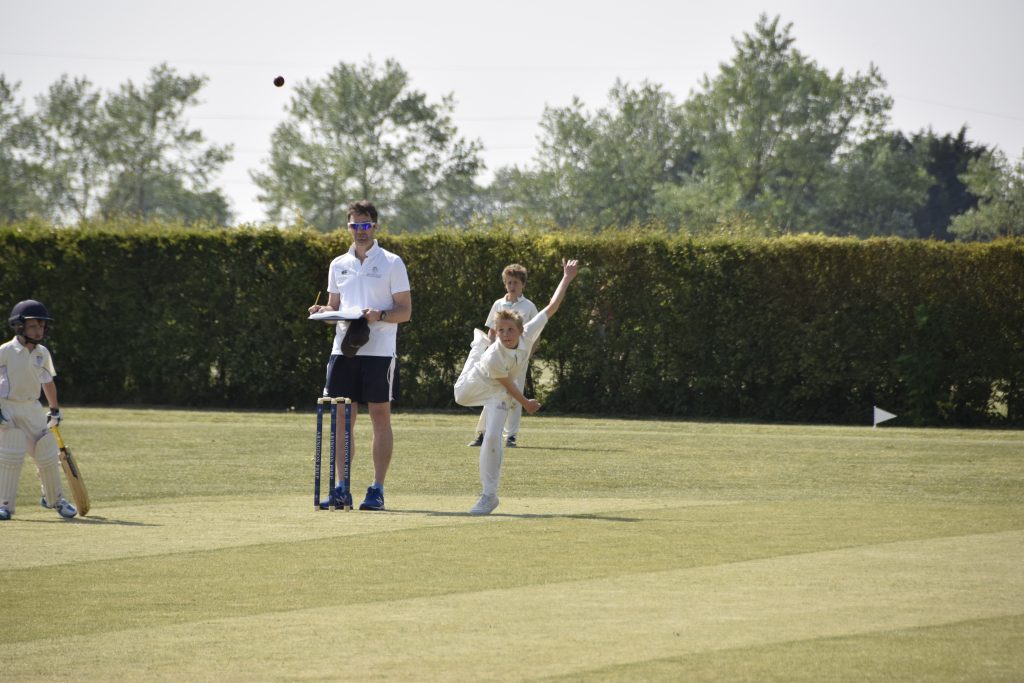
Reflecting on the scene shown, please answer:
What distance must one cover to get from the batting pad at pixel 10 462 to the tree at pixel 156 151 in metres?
61.7

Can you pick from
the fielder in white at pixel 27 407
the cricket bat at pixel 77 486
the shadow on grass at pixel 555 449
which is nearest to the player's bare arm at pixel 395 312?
the cricket bat at pixel 77 486

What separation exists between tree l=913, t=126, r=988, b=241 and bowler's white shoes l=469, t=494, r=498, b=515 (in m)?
76.1

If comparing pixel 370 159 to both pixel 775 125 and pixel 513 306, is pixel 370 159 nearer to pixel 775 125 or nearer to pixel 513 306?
pixel 775 125

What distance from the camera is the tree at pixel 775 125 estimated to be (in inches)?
2778

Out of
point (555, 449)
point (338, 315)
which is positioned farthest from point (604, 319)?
point (338, 315)

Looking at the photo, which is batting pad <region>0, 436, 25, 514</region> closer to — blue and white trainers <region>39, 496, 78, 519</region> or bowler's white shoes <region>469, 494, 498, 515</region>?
blue and white trainers <region>39, 496, 78, 519</region>

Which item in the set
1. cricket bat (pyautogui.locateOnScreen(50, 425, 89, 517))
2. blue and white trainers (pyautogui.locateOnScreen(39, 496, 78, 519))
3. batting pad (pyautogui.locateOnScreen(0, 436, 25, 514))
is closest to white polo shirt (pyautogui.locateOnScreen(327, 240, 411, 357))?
cricket bat (pyautogui.locateOnScreen(50, 425, 89, 517))

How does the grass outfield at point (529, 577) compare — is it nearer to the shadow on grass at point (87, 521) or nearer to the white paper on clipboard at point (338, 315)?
the shadow on grass at point (87, 521)

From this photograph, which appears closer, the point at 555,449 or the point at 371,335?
the point at 371,335

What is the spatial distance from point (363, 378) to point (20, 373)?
106 inches

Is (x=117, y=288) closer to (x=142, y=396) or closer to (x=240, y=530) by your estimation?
(x=142, y=396)

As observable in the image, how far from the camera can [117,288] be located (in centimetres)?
2475

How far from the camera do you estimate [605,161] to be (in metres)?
78.9

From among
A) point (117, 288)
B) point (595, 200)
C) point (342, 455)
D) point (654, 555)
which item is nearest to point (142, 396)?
point (117, 288)
